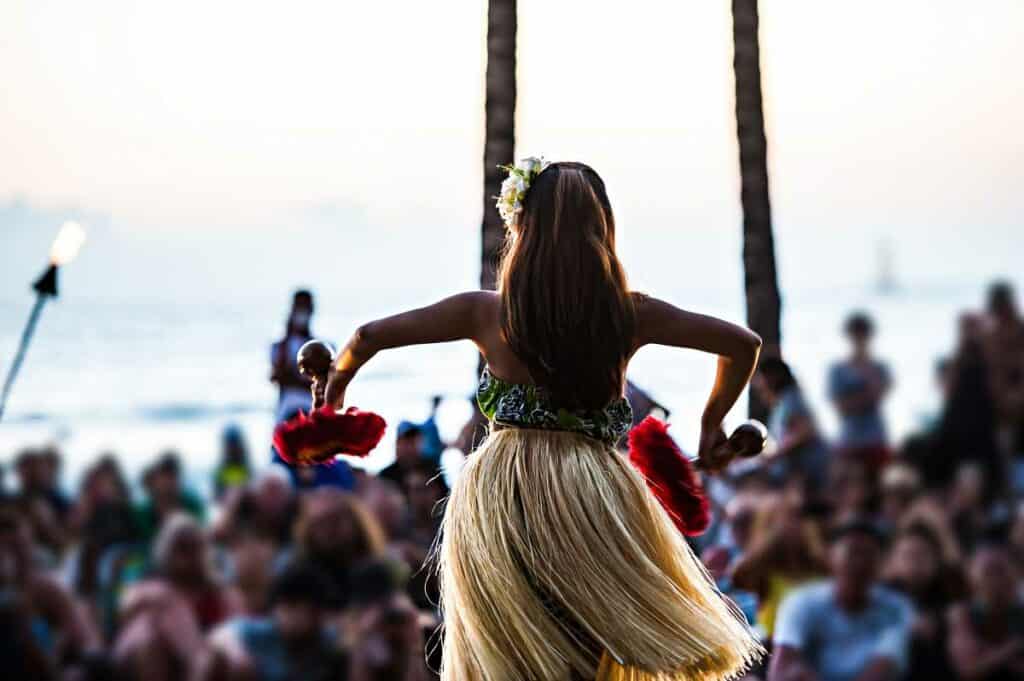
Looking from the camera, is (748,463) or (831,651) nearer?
(831,651)

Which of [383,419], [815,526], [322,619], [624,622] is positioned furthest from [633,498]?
[322,619]

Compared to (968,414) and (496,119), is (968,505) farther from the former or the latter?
(496,119)

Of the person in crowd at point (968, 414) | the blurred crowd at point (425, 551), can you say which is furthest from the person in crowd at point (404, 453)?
the person in crowd at point (968, 414)

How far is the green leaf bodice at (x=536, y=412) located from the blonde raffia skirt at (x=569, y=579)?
1.1 inches

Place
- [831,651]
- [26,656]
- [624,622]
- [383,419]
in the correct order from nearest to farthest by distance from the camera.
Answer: [624,622] → [383,419] → [831,651] → [26,656]

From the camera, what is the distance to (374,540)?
521 centimetres

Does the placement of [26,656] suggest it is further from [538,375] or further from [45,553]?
[538,375]

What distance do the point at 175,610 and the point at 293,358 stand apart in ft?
6.19

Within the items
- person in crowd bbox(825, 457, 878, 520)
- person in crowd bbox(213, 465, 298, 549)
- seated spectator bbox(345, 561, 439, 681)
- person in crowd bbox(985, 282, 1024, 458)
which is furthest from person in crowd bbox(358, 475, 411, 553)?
person in crowd bbox(985, 282, 1024, 458)

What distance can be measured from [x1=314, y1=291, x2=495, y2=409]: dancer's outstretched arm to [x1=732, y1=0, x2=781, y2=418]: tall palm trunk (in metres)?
Result: 3.76

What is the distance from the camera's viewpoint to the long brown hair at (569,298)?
12.1 ft

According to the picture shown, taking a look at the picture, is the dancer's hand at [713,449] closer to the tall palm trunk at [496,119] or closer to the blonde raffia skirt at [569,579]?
the blonde raffia skirt at [569,579]

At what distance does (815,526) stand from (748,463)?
1.46 ft

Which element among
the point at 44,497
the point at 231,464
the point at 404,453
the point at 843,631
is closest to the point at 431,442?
the point at 404,453
